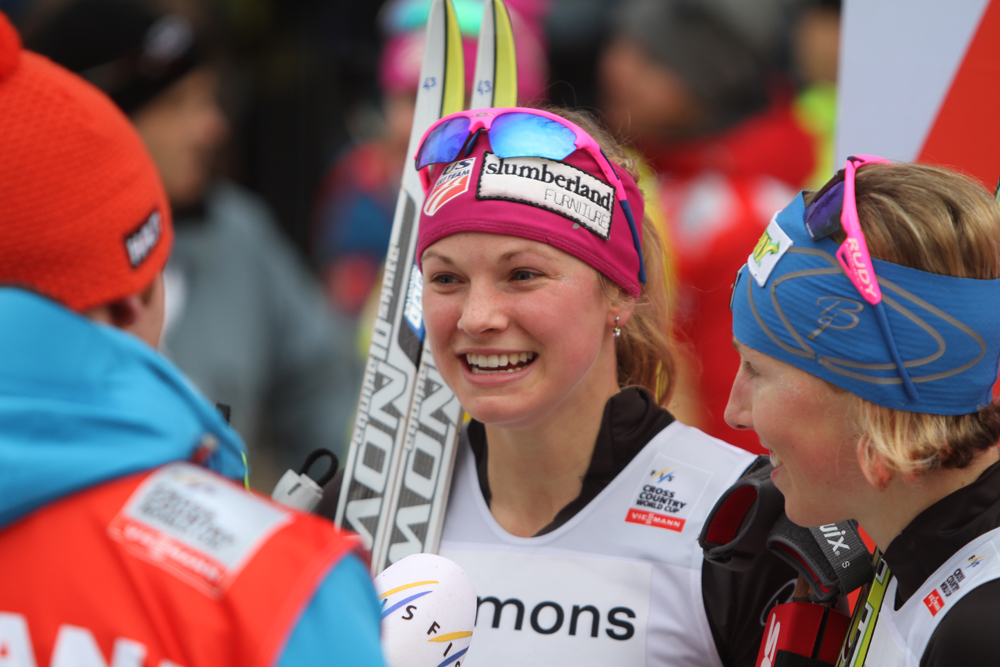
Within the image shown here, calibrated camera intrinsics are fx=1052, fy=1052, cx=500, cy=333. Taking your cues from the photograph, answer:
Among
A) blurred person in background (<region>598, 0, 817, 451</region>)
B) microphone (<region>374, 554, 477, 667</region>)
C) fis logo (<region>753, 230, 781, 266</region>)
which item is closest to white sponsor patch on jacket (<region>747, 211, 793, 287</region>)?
fis logo (<region>753, 230, 781, 266</region>)

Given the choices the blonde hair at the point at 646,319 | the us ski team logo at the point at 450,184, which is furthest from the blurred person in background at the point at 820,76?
the us ski team logo at the point at 450,184

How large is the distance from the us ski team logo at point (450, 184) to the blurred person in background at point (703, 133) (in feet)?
5.68

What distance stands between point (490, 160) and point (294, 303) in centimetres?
239

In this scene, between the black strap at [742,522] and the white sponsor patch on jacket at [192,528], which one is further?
the black strap at [742,522]

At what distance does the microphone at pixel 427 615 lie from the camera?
189cm

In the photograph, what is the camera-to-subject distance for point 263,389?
444 cm

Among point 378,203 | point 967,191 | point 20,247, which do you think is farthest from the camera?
point 378,203

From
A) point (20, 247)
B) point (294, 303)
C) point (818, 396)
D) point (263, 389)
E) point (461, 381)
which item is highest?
point (20, 247)

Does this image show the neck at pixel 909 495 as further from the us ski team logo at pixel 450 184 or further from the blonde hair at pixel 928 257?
the us ski team logo at pixel 450 184

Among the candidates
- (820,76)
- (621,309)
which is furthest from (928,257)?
(820,76)

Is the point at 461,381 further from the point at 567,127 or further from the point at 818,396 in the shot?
the point at 818,396

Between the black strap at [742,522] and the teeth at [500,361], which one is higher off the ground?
the teeth at [500,361]

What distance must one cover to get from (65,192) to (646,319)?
1525 millimetres

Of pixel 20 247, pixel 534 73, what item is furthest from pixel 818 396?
pixel 534 73
